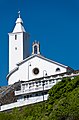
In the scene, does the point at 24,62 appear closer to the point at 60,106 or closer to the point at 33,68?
the point at 33,68

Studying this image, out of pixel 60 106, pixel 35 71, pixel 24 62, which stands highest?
pixel 24 62

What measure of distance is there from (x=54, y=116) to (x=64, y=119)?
150 centimetres

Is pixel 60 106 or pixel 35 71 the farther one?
pixel 35 71

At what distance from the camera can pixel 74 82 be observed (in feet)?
190

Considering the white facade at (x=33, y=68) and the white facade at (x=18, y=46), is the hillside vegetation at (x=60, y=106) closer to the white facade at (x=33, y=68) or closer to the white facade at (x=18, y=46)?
the white facade at (x=33, y=68)

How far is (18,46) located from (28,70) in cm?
993

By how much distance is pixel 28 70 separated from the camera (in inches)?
3907

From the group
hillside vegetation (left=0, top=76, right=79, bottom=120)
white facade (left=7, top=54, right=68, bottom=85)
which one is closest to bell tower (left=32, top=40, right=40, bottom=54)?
white facade (left=7, top=54, right=68, bottom=85)

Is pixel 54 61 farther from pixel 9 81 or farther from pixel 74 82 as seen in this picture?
pixel 74 82

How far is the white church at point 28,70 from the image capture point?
7718 cm

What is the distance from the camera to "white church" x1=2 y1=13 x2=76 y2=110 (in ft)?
253

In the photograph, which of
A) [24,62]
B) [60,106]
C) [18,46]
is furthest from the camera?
[18,46]

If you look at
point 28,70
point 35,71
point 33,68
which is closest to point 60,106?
point 35,71

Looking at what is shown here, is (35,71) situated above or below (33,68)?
below
